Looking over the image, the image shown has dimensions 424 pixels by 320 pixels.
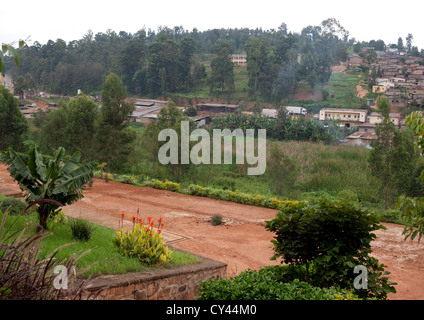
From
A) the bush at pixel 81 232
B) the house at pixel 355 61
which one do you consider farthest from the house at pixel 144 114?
the house at pixel 355 61

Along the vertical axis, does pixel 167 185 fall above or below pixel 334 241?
below

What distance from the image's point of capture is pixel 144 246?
5.38 meters

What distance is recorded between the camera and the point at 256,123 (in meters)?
34.7

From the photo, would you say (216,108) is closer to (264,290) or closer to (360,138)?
(360,138)

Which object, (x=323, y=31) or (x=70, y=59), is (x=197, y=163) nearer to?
(x=70, y=59)

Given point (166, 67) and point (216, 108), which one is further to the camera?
point (166, 67)

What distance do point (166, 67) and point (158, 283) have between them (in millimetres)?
45555

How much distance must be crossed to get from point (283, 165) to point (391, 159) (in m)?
4.57

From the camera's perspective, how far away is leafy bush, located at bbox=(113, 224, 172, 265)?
530cm

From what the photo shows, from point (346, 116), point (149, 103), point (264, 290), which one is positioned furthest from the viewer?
point (149, 103)

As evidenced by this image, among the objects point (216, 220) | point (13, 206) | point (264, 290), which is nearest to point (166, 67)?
point (216, 220)

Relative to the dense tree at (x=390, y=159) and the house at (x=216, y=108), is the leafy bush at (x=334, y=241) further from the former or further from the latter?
the house at (x=216, y=108)
